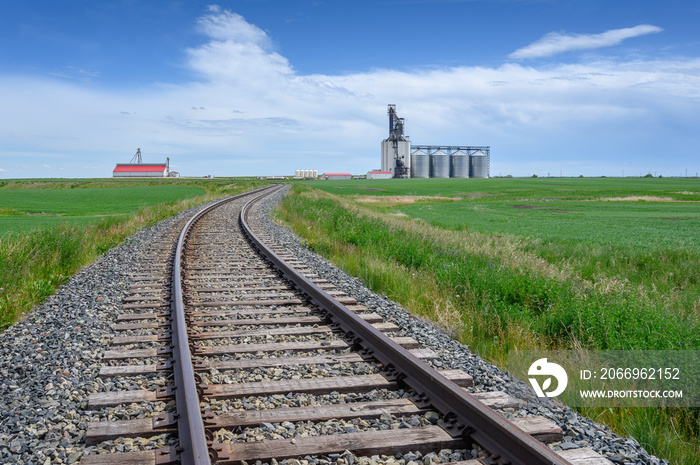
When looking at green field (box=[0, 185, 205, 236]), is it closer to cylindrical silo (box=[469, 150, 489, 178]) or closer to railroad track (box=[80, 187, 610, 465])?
railroad track (box=[80, 187, 610, 465])

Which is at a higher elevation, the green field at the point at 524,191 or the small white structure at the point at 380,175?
the small white structure at the point at 380,175

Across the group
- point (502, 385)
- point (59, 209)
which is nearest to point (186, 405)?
point (502, 385)

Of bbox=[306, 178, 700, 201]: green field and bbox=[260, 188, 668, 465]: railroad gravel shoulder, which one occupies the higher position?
bbox=[306, 178, 700, 201]: green field

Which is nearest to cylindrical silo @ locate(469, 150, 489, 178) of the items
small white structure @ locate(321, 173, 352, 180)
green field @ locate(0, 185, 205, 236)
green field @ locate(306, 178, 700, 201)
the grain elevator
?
the grain elevator

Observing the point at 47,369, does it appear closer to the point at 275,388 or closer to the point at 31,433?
the point at 31,433

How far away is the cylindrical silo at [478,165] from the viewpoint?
152875 millimetres

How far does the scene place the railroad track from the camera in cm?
346

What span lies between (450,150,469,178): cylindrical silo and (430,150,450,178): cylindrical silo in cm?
222

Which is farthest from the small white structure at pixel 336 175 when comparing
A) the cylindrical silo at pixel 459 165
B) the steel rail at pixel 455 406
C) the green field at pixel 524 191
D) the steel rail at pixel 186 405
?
the steel rail at pixel 455 406

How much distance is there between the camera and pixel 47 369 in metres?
5.11

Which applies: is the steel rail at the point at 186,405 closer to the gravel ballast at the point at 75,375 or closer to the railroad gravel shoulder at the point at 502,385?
the gravel ballast at the point at 75,375

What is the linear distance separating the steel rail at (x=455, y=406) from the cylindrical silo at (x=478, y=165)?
498ft

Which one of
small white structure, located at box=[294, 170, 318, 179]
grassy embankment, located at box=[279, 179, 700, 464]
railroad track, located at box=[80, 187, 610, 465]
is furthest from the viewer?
small white structure, located at box=[294, 170, 318, 179]

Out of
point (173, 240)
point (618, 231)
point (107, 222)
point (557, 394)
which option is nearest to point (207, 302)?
point (557, 394)
